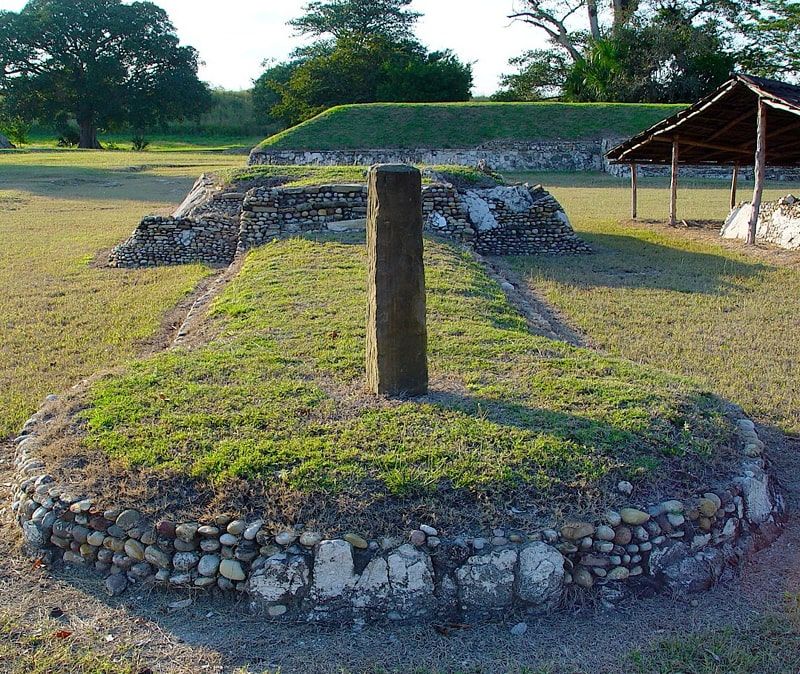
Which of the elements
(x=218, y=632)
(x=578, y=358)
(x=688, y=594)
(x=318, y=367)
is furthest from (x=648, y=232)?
(x=218, y=632)

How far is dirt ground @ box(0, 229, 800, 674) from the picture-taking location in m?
3.15

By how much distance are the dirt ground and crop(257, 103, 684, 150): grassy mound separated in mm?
28999

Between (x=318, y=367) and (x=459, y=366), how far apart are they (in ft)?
3.47

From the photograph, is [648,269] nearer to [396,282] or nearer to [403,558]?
[396,282]

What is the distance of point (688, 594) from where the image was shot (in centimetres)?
363

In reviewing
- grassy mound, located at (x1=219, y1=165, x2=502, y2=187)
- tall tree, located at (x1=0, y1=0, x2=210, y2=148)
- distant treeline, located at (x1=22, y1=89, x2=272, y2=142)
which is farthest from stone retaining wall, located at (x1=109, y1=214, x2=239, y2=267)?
distant treeline, located at (x1=22, y1=89, x2=272, y2=142)

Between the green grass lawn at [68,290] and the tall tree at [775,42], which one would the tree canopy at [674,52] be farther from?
the green grass lawn at [68,290]

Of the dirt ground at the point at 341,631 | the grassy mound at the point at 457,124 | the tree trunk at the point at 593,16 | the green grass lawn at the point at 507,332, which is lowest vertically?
the dirt ground at the point at 341,631

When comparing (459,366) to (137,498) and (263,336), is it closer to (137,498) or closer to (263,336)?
(263,336)

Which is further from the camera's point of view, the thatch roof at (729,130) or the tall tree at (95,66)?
the tall tree at (95,66)

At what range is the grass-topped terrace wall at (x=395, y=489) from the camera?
3.46 m

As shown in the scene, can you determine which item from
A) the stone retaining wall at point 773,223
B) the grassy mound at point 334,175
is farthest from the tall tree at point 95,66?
the stone retaining wall at point 773,223

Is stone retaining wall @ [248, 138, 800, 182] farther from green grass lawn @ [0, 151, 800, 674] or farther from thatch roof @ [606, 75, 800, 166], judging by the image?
green grass lawn @ [0, 151, 800, 674]

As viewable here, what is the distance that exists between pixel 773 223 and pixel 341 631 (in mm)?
12812
